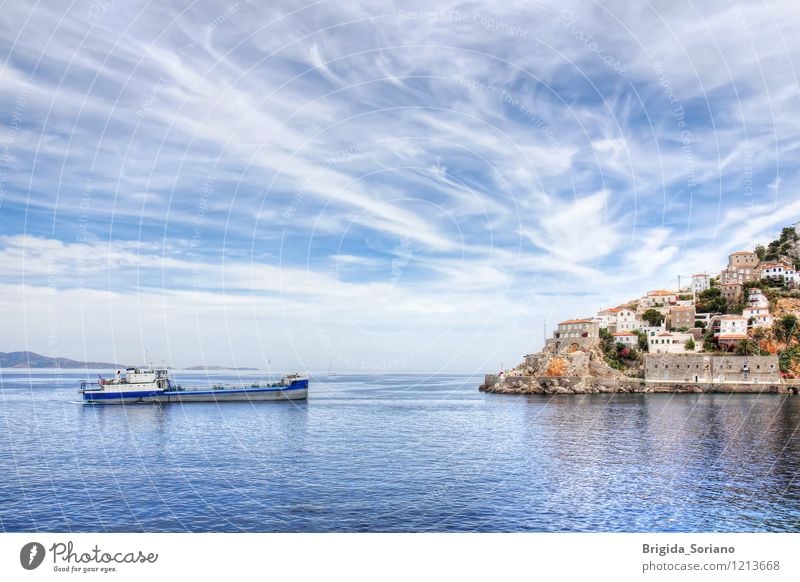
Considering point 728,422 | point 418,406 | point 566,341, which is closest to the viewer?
point 728,422

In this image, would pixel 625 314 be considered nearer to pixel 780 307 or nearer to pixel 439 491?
pixel 780 307

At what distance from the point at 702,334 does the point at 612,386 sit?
85.9 feet

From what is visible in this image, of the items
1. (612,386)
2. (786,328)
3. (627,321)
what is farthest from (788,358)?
(627,321)

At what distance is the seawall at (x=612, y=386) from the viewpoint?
348 ft

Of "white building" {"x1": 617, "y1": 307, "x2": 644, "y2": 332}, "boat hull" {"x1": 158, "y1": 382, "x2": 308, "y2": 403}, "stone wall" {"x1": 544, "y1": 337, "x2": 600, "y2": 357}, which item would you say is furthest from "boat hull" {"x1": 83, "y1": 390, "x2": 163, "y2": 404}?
"white building" {"x1": 617, "y1": 307, "x2": 644, "y2": 332}

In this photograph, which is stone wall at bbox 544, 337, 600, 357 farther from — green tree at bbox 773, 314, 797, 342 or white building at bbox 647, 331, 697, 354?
green tree at bbox 773, 314, 797, 342

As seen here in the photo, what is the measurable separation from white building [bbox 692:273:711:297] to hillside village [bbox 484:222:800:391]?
0.75ft

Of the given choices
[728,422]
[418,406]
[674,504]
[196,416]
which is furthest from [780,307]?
[196,416]

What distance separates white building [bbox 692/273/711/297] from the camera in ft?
468

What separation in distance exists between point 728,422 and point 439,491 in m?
47.6

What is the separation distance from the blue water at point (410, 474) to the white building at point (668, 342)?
160 feet
